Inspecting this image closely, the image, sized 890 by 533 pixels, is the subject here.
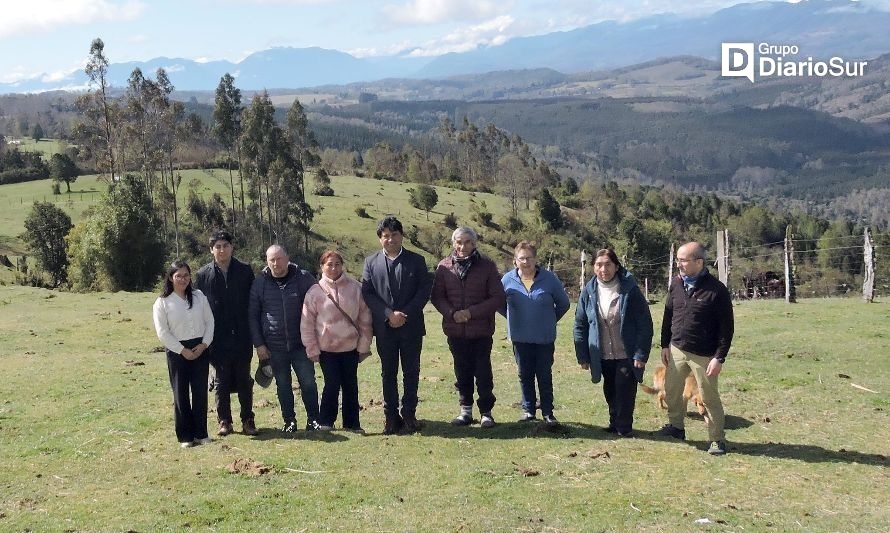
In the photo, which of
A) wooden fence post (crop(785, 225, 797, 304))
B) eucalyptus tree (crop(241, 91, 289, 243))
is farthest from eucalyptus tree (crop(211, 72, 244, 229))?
wooden fence post (crop(785, 225, 797, 304))

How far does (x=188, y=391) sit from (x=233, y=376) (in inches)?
22.5

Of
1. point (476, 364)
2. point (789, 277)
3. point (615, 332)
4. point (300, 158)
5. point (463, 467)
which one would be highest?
point (300, 158)

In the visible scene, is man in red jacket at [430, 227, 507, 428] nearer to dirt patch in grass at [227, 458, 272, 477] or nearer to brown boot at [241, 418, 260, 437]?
dirt patch in grass at [227, 458, 272, 477]

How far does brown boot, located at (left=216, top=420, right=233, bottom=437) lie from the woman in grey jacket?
178 inches

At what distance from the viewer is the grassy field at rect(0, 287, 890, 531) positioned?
6.57 metres

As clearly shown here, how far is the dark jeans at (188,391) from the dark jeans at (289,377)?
87 cm

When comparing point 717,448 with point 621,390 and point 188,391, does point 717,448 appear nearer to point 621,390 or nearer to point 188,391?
point 621,390

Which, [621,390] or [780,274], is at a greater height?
[621,390]

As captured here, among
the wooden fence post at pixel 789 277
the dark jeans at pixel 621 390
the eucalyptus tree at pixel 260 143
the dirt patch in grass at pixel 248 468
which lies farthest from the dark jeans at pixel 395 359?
the eucalyptus tree at pixel 260 143

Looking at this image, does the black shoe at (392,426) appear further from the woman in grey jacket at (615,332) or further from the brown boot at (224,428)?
the woman in grey jacket at (615,332)

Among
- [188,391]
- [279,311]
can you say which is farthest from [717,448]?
[188,391]

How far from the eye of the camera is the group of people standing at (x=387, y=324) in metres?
8.75

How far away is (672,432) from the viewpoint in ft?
29.2

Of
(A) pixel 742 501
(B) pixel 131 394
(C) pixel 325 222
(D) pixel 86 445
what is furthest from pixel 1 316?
(C) pixel 325 222
